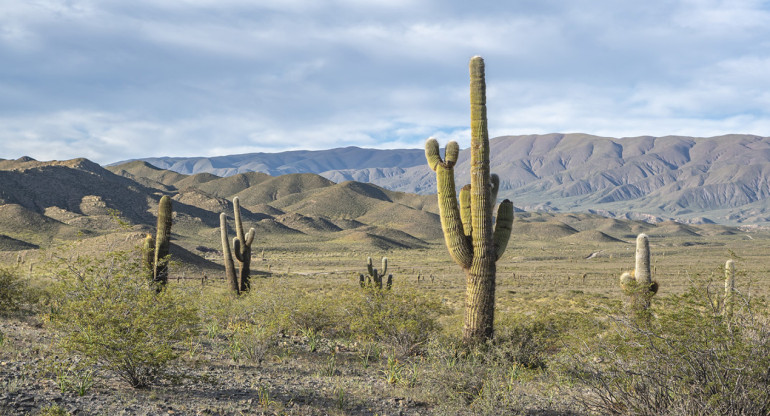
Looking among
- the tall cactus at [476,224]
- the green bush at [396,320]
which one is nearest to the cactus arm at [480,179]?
the tall cactus at [476,224]

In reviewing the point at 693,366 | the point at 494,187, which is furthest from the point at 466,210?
the point at 693,366

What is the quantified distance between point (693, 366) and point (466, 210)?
5887mm

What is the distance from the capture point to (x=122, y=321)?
8195 mm

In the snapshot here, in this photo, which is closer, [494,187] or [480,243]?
[480,243]

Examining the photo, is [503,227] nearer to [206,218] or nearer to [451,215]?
[451,215]

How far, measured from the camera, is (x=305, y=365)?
35.6 feet

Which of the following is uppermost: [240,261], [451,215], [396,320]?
[451,215]

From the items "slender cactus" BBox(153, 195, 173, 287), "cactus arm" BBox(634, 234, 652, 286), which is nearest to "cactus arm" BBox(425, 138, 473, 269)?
"cactus arm" BBox(634, 234, 652, 286)

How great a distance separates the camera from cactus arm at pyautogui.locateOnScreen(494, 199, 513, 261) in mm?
12102

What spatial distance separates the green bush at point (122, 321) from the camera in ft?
25.9

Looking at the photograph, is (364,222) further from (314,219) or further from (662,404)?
(662,404)

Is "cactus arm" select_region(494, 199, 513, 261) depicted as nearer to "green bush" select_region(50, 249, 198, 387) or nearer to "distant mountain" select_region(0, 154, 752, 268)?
"green bush" select_region(50, 249, 198, 387)

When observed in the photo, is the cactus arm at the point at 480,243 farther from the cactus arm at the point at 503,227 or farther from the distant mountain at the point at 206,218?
the distant mountain at the point at 206,218

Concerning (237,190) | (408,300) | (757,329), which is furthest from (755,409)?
(237,190)
